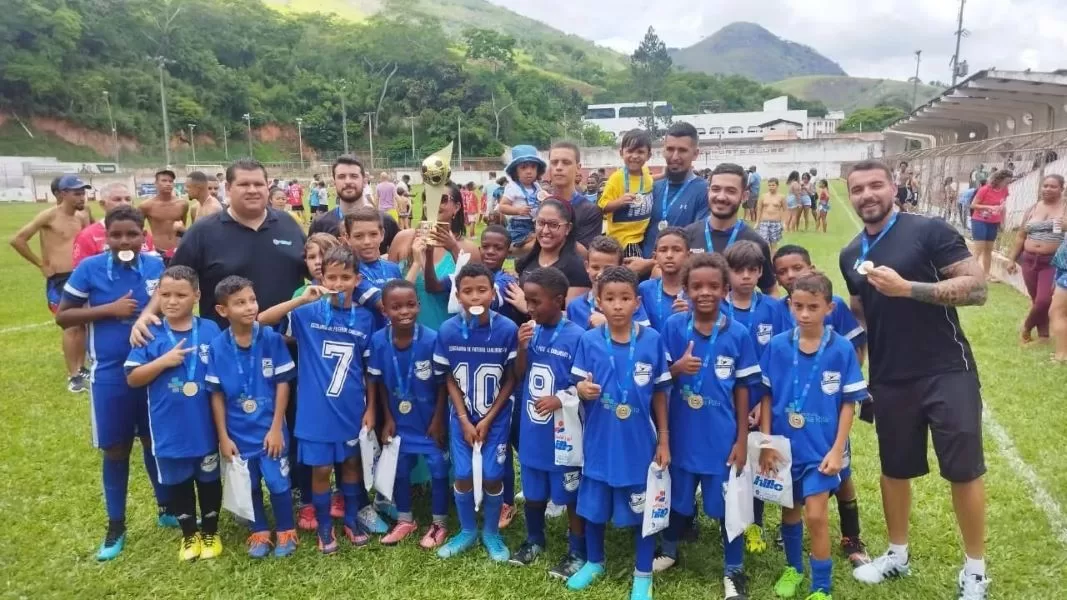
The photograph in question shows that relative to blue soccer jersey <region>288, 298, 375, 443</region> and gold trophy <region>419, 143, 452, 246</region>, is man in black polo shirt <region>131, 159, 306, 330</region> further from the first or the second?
gold trophy <region>419, 143, 452, 246</region>

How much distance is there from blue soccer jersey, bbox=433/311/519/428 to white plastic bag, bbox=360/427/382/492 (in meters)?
0.60

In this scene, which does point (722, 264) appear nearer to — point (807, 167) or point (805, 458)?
point (805, 458)

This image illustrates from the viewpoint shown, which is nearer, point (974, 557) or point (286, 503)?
point (974, 557)

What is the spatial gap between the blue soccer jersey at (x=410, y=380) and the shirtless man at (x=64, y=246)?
15.2 ft

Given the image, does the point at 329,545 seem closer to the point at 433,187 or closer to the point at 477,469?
the point at 477,469

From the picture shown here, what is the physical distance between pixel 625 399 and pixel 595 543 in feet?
2.85

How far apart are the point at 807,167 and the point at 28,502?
239 feet

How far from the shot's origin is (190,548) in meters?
4.07

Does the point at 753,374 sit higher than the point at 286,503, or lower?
higher

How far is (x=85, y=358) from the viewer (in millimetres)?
7664

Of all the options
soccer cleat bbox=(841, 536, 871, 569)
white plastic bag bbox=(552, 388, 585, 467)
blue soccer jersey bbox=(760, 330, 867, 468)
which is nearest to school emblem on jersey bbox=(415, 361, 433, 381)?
white plastic bag bbox=(552, 388, 585, 467)

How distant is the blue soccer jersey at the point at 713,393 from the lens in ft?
11.7

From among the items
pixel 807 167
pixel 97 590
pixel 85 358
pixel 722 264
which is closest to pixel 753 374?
pixel 722 264

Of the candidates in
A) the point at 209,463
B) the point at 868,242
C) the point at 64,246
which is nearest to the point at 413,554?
the point at 209,463
